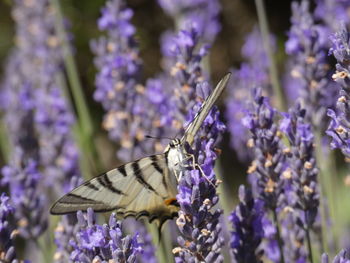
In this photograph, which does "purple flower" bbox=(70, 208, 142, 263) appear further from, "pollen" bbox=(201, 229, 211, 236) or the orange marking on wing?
the orange marking on wing

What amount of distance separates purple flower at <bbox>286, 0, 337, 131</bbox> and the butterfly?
936mm

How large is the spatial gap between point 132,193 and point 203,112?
51 centimetres

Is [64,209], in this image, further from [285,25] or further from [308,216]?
[285,25]

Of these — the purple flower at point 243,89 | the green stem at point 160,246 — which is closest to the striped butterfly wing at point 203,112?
the green stem at point 160,246

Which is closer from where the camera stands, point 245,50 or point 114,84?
point 114,84

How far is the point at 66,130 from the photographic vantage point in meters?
3.95

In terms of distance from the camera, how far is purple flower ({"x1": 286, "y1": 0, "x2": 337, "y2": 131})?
10.0 ft

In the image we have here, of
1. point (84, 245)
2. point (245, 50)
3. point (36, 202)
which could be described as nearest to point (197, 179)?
point (84, 245)

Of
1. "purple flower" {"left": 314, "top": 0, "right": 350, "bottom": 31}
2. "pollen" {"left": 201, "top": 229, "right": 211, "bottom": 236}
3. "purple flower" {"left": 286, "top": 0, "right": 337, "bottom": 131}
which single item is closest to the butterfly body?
"pollen" {"left": 201, "top": 229, "right": 211, "bottom": 236}

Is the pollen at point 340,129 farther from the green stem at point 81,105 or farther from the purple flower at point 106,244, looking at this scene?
the green stem at point 81,105

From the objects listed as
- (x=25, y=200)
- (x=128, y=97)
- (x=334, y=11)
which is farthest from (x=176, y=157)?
(x=334, y=11)

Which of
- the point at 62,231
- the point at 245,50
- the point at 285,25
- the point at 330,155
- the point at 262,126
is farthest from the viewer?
the point at 285,25

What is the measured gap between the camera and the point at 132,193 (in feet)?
8.32

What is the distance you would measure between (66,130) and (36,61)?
79cm
